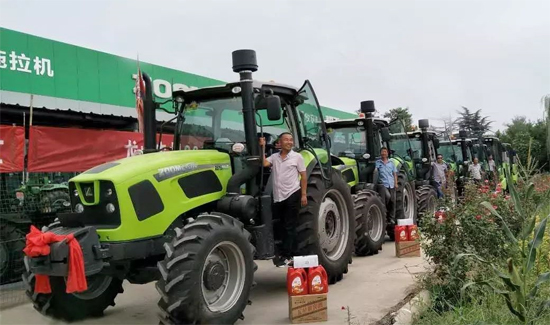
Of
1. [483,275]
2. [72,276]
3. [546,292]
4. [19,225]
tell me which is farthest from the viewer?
[19,225]

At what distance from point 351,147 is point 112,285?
5.68 metres

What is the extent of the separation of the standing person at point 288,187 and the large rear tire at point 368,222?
2339 millimetres

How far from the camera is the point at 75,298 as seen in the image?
4844mm

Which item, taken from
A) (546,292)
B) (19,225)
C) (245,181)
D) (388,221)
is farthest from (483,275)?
(19,225)

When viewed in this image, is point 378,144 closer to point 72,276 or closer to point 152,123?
point 152,123

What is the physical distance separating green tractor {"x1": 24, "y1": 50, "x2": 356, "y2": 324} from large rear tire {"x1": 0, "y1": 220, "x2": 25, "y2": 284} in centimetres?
213

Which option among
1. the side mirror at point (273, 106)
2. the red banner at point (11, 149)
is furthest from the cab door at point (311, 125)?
the red banner at point (11, 149)

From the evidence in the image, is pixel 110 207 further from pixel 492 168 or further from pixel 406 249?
pixel 492 168

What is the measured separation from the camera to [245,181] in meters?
5.25

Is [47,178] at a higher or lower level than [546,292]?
higher

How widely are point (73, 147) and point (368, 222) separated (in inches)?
194

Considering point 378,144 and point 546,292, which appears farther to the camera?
point 378,144

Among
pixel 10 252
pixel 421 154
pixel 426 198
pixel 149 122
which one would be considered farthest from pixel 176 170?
pixel 421 154

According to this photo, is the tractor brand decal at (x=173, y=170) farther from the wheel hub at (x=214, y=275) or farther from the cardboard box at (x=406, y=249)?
the cardboard box at (x=406, y=249)
